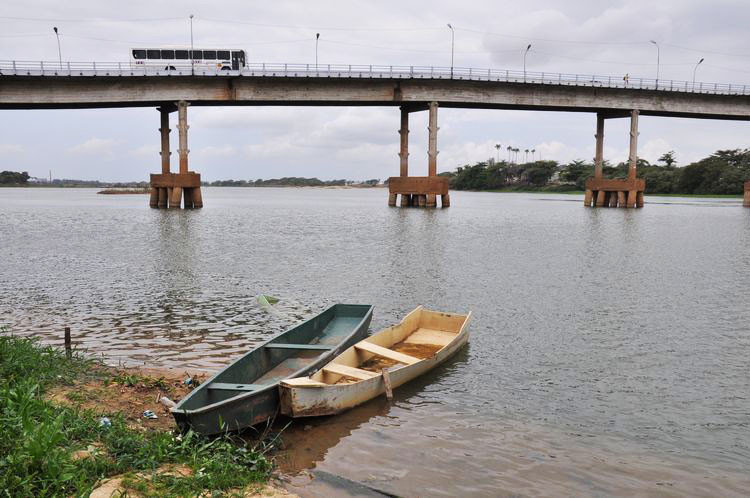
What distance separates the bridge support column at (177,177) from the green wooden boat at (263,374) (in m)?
51.4

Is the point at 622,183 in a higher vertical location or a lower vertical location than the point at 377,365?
higher

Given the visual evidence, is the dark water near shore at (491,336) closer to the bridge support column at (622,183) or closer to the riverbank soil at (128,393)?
the riverbank soil at (128,393)

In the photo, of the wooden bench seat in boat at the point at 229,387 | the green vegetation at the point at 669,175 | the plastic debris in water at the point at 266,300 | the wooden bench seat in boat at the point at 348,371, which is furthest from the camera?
the green vegetation at the point at 669,175

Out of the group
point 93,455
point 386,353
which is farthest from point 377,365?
point 93,455

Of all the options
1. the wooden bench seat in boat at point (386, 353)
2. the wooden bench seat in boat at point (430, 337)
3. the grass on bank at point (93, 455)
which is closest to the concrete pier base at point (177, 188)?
the wooden bench seat in boat at point (430, 337)

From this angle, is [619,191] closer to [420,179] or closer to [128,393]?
[420,179]

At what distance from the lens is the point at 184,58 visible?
6128 cm

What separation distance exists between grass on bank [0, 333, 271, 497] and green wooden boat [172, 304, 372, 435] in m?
0.30

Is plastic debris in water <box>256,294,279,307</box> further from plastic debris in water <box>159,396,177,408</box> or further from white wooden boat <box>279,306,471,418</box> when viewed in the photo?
plastic debris in water <box>159,396,177,408</box>

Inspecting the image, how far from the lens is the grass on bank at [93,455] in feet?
19.2

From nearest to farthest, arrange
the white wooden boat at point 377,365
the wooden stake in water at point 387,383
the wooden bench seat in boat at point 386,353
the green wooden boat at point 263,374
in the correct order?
the green wooden boat at point 263,374, the white wooden boat at point 377,365, the wooden stake in water at point 387,383, the wooden bench seat in boat at point 386,353

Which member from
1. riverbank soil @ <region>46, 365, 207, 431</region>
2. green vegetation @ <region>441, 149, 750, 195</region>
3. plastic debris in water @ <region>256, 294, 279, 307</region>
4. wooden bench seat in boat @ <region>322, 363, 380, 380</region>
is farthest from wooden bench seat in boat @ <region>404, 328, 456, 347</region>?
green vegetation @ <region>441, 149, 750, 195</region>

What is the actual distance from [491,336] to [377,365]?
14.3 feet

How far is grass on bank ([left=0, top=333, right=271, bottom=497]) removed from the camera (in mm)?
5844
